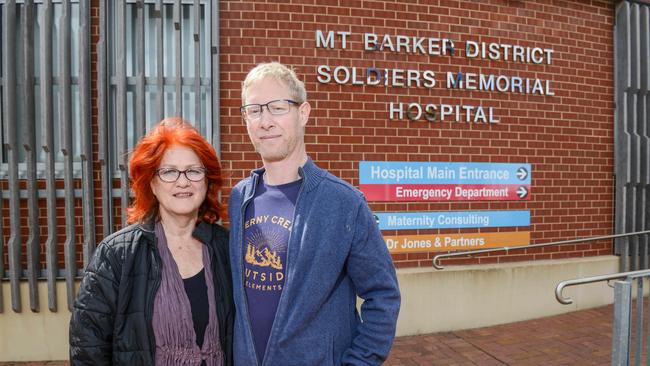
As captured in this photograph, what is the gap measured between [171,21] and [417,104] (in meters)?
2.64

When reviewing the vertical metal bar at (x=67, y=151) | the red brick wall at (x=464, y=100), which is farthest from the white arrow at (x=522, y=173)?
the vertical metal bar at (x=67, y=151)

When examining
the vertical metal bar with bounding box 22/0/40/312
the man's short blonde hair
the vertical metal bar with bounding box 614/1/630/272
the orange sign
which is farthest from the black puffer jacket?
the vertical metal bar with bounding box 614/1/630/272

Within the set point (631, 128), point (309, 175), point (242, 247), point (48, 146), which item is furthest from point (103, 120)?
point (631, 128)

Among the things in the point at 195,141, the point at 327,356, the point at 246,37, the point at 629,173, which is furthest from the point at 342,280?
the point at 629,173

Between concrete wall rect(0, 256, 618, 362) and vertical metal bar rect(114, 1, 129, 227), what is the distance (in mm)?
1062

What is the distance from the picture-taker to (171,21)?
441 cm

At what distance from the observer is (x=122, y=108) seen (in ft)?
13.2

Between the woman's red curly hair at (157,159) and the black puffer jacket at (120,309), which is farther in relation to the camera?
the woman's red curly hair at (157,159)

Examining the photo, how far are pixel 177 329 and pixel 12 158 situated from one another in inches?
133

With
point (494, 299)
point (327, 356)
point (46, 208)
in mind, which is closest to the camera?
point (327, 356)

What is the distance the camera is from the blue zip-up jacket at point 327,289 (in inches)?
60.3

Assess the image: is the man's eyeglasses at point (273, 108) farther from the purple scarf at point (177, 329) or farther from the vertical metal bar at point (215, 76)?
the vertical metal bar at point (215, 76)

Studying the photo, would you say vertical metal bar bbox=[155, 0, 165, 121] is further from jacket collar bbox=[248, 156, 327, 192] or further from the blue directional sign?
jacket collar bbox=[248, 156, 327, 192]

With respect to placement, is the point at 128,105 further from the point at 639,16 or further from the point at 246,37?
the point at 639,16
